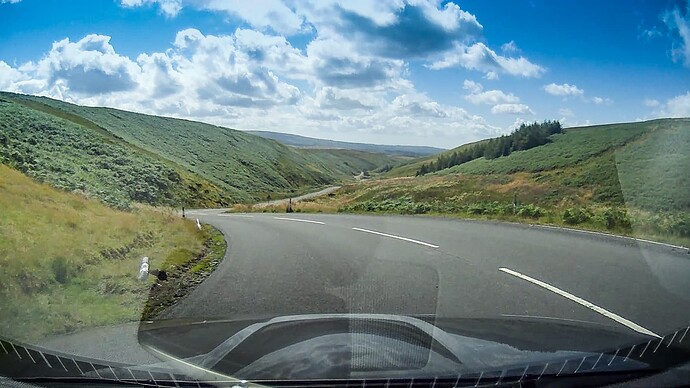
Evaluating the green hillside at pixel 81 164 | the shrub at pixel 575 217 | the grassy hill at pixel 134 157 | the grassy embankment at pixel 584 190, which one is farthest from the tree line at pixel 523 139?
the shrub at pixel 575 217

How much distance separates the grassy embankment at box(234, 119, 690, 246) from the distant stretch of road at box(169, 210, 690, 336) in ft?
13.7

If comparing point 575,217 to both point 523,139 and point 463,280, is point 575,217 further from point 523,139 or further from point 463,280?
point 523,139

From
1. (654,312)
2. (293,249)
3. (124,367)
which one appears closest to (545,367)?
(124,367)

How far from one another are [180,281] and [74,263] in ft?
6.28

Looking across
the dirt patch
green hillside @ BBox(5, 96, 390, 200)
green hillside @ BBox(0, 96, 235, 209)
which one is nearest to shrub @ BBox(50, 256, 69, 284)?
the dirt patch

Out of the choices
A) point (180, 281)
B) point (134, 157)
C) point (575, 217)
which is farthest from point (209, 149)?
point (180, 281)

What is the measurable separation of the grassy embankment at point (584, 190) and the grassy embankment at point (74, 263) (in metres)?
12.0

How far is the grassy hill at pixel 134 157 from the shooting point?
36.4m

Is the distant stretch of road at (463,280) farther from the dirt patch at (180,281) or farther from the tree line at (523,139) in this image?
the tree line at (523,139)

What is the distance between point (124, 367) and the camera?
378 cm

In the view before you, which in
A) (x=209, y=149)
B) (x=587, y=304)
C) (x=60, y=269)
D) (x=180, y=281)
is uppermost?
(x=209, y=149)

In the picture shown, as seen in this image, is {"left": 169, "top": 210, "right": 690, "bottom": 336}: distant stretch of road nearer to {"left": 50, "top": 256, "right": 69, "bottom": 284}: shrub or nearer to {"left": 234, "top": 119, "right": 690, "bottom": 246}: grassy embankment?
{"left": 50, "top": 256, "right": 69, "bottom": 284}: shrub

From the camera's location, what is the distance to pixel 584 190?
4838cm

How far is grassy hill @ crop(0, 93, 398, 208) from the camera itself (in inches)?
1432
